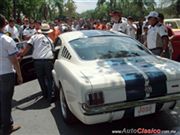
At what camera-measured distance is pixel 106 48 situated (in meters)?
5.76

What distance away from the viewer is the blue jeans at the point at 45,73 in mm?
7125

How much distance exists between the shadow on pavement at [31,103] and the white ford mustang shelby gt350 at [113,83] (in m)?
1.37

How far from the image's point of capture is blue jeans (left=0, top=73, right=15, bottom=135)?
5.11 metres

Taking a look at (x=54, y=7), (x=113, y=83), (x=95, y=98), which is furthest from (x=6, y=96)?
(x=54, y=7)

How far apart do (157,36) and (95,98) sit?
128 inches

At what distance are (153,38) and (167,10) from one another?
142 ft

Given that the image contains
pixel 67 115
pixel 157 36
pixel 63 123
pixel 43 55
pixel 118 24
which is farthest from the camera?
pixel 118 24

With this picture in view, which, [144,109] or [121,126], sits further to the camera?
[121,126]

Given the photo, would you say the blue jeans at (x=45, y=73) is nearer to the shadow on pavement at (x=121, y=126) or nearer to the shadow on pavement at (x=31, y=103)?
the shadow on pavement at (x=31, y=103)

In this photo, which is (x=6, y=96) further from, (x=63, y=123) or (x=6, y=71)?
(x=63, y=123)

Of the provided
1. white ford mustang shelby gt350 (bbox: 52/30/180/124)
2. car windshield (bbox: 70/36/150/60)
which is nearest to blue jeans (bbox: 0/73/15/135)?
white ford mustang shelby gt350 (bbox: 52/30/180/124)

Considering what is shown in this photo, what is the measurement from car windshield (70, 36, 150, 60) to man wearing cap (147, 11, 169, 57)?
3.62 ft

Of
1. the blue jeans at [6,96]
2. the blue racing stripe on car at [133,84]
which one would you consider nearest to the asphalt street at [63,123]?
the blue jeans at [6,96]

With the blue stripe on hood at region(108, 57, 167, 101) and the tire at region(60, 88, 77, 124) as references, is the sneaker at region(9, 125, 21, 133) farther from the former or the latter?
the blue stripe on hood at region(108, 57, 167, 101)
